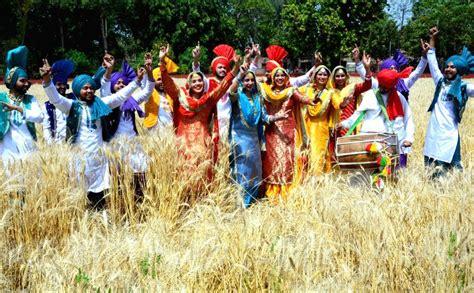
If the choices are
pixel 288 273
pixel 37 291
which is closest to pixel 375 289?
pixel 288 273

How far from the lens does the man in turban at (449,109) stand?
18.0 ft

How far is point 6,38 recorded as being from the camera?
33875 millimetres

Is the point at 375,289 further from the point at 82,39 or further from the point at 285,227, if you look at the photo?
the point at 82,39

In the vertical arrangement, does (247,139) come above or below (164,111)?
below

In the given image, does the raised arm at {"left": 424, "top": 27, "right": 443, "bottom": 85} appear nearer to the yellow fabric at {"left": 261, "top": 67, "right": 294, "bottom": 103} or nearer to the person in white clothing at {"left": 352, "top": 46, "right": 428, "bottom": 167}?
the person in white clothing at {"left": 352, "top": 46, "right": 428, "bottom": 167}

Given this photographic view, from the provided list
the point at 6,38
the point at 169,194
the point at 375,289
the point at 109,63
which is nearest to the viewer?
the point at 375,289

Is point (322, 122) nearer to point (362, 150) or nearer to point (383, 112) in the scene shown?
point (383, 112)

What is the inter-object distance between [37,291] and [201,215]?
1.19 metres

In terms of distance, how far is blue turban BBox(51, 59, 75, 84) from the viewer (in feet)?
17.6

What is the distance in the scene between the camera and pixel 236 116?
16.9ft

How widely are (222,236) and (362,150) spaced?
6.42 ft

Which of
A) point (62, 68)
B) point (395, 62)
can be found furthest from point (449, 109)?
point (62, 68)

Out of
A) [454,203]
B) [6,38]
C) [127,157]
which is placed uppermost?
[6,38]

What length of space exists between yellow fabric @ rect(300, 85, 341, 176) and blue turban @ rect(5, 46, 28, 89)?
295cm
